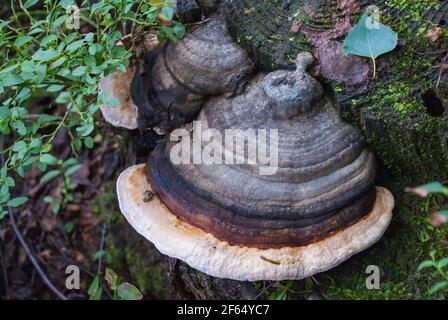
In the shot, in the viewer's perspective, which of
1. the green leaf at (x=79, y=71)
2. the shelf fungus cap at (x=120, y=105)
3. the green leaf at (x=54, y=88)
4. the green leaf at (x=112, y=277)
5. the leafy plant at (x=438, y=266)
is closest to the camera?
the leafy plant at (x=438, y=266)

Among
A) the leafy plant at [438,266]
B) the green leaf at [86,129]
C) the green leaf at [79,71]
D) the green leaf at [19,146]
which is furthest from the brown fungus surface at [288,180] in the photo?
the green leaf at [19,146]

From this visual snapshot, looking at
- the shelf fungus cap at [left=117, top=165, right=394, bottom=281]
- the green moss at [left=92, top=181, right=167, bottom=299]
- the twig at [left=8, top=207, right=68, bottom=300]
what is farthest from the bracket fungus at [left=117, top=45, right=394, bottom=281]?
the twig at [left=8, top=207, right=68, bottom=300]

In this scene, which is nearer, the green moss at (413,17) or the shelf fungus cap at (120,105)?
the green moss at (413,17)

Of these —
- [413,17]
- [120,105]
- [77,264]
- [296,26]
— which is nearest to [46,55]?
[120,105]

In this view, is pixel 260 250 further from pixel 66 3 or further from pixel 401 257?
pixel 66 3

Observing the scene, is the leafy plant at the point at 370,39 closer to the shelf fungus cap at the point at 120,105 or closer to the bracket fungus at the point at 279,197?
the bracket fungus at the point at 279,197
